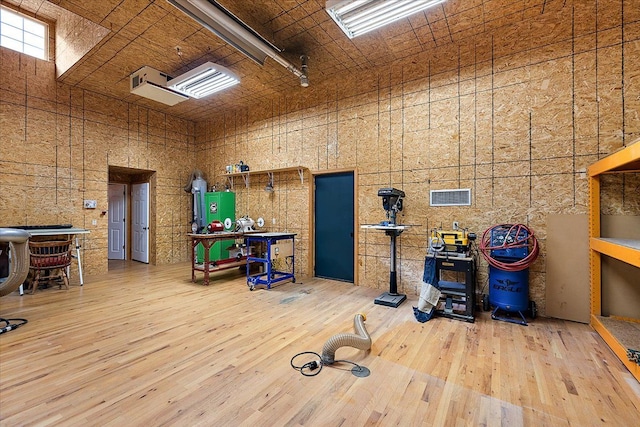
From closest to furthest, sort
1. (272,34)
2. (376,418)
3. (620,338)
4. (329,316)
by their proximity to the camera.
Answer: (376,418)
(620,338)
(329,316)
(272,34)

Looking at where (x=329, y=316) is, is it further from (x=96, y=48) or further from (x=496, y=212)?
(x=96, y=48)

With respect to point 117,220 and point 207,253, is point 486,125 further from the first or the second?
point 117,220

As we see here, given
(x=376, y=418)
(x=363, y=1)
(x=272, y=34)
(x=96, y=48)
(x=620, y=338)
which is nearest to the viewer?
(x=376, y=418)

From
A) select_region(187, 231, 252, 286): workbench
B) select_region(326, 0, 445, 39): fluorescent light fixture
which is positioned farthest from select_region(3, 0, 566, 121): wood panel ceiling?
select_region(187, 231, 252, 286): workbench

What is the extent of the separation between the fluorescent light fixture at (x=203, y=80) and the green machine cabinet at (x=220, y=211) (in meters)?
2.47

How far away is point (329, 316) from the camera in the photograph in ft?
11.6

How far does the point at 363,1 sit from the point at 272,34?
1570mm

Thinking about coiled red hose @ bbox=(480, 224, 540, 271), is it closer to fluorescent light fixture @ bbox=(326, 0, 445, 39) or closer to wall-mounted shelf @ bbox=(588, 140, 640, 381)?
wall-mounted shelf @ bbox=(588, 140, 640, 381)

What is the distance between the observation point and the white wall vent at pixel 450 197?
13.3ft

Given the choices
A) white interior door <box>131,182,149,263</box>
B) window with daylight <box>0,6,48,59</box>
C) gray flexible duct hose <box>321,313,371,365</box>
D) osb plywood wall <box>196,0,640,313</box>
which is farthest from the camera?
white interior door <box>131,182,149,263</box>

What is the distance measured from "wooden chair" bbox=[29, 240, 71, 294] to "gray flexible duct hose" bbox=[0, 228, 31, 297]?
193 cm

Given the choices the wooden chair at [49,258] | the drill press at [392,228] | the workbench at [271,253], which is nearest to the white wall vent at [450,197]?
the drill press at [392,228]

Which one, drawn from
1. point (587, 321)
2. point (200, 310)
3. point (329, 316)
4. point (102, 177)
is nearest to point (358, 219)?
point (329, 316)

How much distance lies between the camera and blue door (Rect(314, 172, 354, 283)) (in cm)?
521
